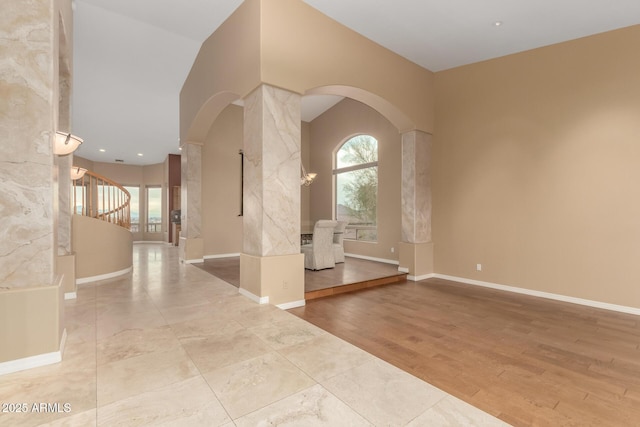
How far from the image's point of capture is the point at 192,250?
710cm

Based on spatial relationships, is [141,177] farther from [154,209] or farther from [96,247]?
[96,247]

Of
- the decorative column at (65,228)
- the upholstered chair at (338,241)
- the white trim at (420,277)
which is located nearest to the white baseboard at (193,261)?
the decorative column at (65,228)

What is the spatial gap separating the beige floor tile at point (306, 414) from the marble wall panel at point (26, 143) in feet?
6.48

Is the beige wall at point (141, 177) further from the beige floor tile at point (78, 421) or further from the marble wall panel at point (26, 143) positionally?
the beige floor tile at point (78, 421)

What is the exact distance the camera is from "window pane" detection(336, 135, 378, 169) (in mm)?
7957

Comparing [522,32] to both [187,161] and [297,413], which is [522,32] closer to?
[297,413]

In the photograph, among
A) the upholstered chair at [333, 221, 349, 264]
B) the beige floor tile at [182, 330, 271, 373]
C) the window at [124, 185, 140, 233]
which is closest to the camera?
the beige floor tile at [182, 330, 271, 373]

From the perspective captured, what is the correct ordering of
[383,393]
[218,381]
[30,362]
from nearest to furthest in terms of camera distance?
[383,393] < [218,381] < [30,362]

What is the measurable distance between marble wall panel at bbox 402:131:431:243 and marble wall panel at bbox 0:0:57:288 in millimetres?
5315

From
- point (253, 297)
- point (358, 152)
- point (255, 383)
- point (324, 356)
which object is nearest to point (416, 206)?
point (358, 152)

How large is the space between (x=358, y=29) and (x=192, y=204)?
5050 mm

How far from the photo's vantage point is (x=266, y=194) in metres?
3.96

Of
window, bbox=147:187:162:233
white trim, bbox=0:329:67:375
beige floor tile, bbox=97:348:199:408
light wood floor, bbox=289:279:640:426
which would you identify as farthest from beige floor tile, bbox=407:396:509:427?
window, bbox=147:187:162:233

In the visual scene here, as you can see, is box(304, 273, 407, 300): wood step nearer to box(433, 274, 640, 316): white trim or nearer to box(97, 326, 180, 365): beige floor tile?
box(433, 274, 640, 316): white trim
